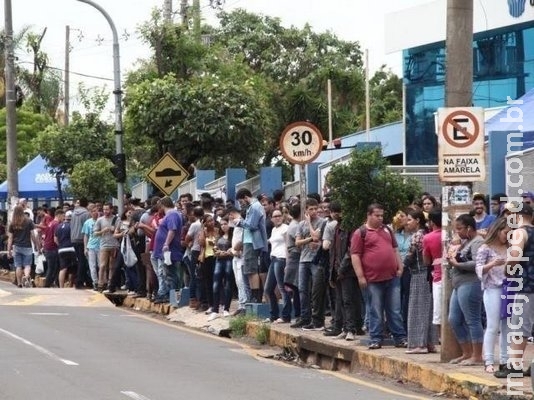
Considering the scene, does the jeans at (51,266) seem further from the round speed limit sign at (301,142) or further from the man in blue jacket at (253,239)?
the round speed limit sign at (301,142)

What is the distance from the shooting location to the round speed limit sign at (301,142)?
18.6 metres

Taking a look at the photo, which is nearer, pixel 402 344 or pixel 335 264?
pixel 402 344

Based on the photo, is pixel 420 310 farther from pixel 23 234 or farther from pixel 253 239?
pixel 23 234

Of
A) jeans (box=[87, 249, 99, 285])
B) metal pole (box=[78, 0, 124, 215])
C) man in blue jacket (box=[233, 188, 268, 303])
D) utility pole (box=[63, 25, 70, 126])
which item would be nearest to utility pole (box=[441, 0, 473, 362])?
man in blue jacket (box=[233, 188, 268, 303])

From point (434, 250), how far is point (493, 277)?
6.27ft

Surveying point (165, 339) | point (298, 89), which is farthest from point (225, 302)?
point (298, 89)

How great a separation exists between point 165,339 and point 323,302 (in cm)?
239

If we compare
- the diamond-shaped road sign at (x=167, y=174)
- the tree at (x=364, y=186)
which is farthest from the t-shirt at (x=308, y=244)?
the diamond-shaped road sign at (x=167, y=174)

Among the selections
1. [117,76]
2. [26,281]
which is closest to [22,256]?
[26,281]

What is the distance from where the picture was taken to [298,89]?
5553cm

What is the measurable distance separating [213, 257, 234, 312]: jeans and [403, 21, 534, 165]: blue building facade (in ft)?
29.3

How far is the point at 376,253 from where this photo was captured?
16.6 metres

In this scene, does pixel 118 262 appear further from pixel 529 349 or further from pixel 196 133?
pixel 529 349

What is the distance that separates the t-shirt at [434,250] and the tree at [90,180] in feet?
79.4
